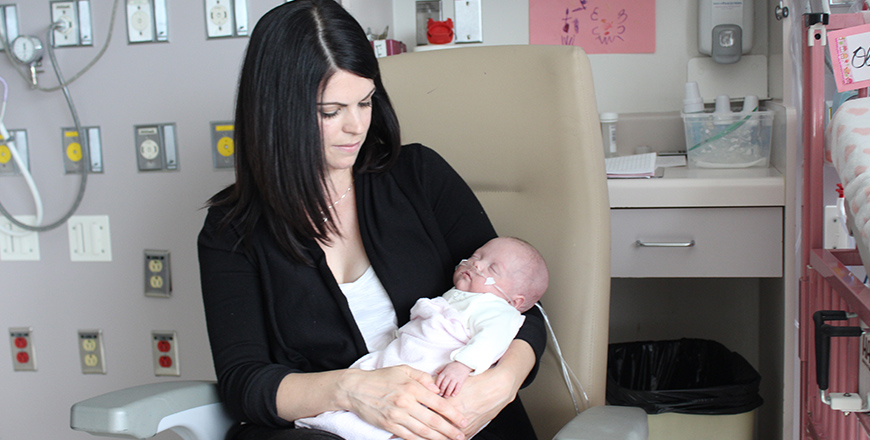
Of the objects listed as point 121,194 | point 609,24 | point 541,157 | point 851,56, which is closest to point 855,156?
point 851,56

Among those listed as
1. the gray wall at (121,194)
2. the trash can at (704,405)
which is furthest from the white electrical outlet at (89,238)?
the trash can at (704,405)

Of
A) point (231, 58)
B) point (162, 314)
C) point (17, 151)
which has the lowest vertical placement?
point (162, 314)

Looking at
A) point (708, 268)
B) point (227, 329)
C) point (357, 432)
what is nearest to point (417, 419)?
point (357, 432)

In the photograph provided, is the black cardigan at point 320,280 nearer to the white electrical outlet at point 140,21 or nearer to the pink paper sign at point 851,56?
the pink paper sign at point 851,56

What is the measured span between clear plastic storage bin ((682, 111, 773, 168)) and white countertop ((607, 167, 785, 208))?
0.37ft

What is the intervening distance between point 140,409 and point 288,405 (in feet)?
0.62

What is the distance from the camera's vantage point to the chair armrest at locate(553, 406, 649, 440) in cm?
74

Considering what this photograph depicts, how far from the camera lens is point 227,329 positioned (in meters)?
1.03

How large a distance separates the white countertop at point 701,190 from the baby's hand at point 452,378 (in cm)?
61

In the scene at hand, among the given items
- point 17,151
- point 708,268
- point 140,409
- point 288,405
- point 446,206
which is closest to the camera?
point 140,409

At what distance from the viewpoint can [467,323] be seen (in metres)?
0.98

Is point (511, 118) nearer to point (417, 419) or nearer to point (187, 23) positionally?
point (417, 419)

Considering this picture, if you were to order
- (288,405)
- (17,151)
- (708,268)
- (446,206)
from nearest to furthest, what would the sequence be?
(288,405)
(446,206)
(708,268)
(17,151)

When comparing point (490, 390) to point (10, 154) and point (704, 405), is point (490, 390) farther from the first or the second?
point (10, 154)
